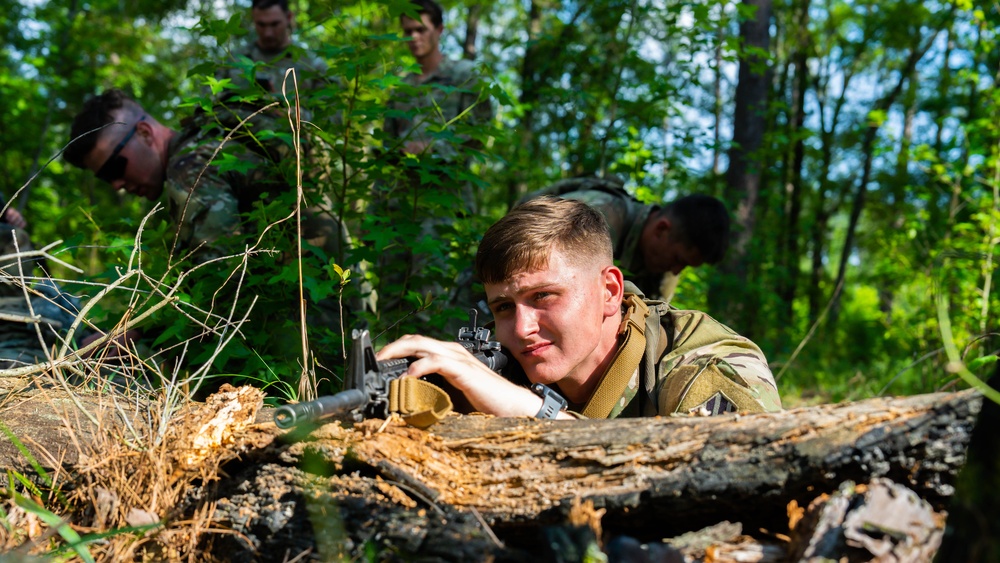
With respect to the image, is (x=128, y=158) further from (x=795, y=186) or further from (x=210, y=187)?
(x=795, y=186)

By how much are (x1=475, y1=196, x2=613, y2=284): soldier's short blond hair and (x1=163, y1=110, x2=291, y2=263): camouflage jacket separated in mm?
1884

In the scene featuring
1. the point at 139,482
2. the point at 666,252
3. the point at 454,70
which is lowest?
the point at 139,482

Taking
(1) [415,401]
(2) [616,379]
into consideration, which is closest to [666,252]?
(2) [616,379]

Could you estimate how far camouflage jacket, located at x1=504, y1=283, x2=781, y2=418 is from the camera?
238 cm

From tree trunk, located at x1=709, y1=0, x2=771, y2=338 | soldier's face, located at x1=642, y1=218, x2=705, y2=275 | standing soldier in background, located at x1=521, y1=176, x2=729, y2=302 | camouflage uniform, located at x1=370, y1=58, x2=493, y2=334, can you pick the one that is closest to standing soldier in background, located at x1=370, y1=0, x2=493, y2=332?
camouflage uniform, located at x1=370, y1=58, x2=493, y2=334

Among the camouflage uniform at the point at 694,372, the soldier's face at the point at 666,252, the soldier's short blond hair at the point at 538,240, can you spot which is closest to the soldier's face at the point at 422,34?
the soldier's face at the point at 666,252

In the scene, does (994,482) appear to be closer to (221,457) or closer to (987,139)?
(221,457)

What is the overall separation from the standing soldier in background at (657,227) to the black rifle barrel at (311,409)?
11.5 feet

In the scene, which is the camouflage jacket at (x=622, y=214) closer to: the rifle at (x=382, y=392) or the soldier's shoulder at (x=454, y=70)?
the soldier's shoulder at (x=454, y=70)

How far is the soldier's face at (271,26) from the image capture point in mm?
6648

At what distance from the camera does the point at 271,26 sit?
6.68 m

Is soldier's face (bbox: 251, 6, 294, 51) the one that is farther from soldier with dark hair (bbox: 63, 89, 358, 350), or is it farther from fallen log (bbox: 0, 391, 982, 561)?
fallen log (bbox: 0, 391, 982, 561)

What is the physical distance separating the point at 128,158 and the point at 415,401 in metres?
3.78

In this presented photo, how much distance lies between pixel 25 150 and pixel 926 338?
11543mm
